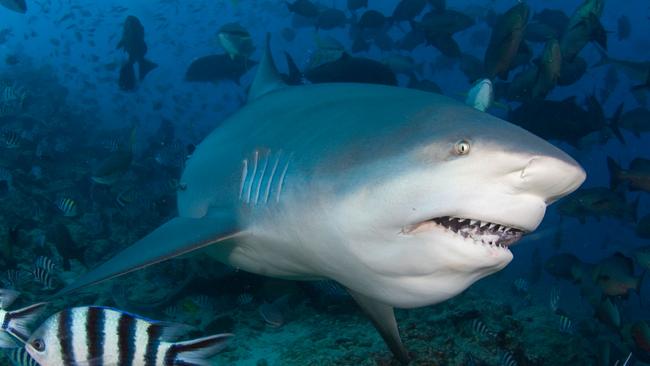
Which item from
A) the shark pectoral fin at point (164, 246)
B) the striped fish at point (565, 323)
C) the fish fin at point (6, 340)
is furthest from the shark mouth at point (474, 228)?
the striped fish at point (565, 323)

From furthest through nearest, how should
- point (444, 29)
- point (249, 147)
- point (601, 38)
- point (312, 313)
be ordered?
point (444, 29)
point (601, 38)
point (312, 313)
point (249, 147)

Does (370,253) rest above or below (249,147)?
below

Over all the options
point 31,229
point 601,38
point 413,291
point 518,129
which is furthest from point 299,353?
point 601,38

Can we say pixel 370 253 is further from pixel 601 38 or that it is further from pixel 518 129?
pixel 601 38

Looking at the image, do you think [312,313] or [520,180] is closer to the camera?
[520,180]

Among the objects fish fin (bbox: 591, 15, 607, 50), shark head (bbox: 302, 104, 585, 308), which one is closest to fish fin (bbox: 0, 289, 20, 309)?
shark head (bbox: 302, 104, 585, 308)

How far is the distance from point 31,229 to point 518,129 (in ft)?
26.0

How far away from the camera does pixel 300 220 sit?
104 inches

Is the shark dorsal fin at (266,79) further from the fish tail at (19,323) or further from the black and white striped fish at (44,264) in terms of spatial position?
the fish tail at (19,323)

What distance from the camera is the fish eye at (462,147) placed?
1.81 metres

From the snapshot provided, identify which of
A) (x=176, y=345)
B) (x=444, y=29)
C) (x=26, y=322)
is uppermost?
(x=444, y=29)

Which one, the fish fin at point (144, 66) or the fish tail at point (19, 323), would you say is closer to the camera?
the fish tail at point (19, 323)

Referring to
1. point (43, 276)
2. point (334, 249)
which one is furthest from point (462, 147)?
point (43, 276)

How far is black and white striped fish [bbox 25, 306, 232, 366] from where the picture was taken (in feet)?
6.13
